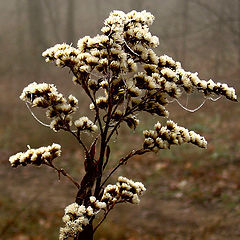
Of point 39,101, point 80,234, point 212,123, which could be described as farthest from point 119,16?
point 212,123

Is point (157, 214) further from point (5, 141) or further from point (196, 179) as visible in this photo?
point (5, 141)

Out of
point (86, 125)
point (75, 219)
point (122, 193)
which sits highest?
point (86, 125)

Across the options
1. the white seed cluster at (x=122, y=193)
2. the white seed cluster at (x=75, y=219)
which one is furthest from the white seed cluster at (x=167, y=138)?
the white seed cluster at (x=75, y=219)

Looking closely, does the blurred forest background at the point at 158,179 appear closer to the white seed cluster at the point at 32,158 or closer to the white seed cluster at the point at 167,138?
the white seed cluster at the point at 32,158

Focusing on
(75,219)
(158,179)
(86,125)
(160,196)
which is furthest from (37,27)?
(75,219)

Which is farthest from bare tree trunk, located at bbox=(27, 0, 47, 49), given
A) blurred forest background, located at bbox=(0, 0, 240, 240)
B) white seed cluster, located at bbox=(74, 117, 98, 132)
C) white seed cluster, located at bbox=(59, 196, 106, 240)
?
white seed cluster, located at bbox=(59, 196, 106, 240)

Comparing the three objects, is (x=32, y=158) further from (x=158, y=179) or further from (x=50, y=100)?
(x=158, y=179)
